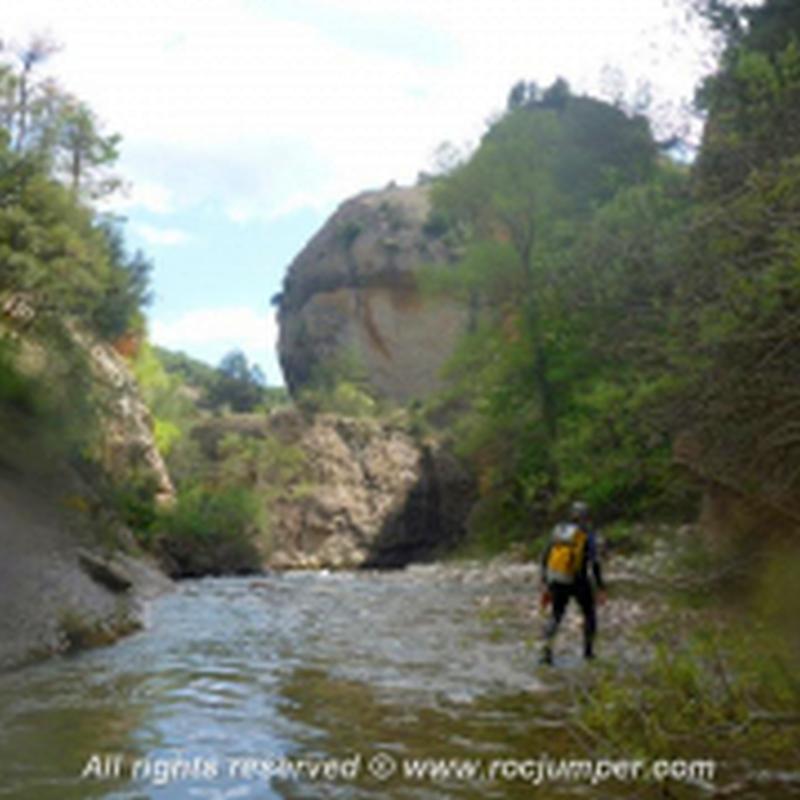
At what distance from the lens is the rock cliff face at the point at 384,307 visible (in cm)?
6556

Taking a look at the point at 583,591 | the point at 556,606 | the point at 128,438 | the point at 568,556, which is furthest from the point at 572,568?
the point at 128,438

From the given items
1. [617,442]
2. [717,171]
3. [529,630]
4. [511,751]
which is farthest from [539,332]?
[511,751]

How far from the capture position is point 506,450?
106 ft

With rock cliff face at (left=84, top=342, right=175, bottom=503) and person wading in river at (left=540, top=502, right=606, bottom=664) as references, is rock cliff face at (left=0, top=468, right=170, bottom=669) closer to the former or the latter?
person wading in river at (left=540, top=502, right=606, bottom=664)

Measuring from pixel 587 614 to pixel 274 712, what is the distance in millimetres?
4590

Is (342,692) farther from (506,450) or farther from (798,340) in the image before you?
(506,450)

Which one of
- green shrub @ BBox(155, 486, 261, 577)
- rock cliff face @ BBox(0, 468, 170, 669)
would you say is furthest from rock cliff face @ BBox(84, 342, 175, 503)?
rock cliff face @ BBox(0, 468, 170, 669)

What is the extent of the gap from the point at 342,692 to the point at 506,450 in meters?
24.3

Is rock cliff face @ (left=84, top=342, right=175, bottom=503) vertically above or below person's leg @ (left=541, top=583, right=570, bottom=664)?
above

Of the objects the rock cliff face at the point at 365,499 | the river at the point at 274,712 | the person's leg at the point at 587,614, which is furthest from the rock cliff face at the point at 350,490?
the person's leg at the point at 587,614

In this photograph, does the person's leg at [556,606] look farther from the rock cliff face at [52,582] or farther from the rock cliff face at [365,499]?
the rock cliff face at [365,499]

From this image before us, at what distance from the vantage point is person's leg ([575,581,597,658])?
10578 millimetres

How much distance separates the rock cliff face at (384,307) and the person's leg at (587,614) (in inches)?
2111

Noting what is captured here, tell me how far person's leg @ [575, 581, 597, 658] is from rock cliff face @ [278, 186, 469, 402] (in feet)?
176
